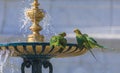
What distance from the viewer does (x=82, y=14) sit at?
29.1ft

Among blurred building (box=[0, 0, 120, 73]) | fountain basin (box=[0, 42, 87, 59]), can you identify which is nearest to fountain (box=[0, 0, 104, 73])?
fountain basin (box=[0, 42, 87, 59])

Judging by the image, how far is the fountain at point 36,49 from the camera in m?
4.57

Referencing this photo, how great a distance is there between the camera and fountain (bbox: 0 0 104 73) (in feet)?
15.0

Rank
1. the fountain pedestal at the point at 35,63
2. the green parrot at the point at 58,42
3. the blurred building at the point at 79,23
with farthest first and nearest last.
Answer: the blurred building at the point at 79,23, the fountain pedestal at the point at 35,63, the green parrot at the point at 58,42

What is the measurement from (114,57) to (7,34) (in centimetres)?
143

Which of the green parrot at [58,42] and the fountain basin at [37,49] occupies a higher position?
the green parrot at [58,42]

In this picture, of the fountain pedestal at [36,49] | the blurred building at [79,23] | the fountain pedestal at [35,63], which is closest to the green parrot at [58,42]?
the fountain pedestal at [36,49]

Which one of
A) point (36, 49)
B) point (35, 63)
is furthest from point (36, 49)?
point (35, 63)

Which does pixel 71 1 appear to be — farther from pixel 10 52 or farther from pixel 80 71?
pixel 10 52

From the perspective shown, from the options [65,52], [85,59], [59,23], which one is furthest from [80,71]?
[65,52]

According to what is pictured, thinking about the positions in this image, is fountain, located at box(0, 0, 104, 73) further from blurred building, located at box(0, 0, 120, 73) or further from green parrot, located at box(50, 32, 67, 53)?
blurred building, located at box(0, 0, 120, 73)

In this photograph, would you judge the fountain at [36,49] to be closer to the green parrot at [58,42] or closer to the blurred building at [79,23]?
the green parrot at [58,42]

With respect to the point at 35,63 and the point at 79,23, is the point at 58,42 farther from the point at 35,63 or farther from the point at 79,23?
the point at 79,23

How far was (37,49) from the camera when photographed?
15.1ft
